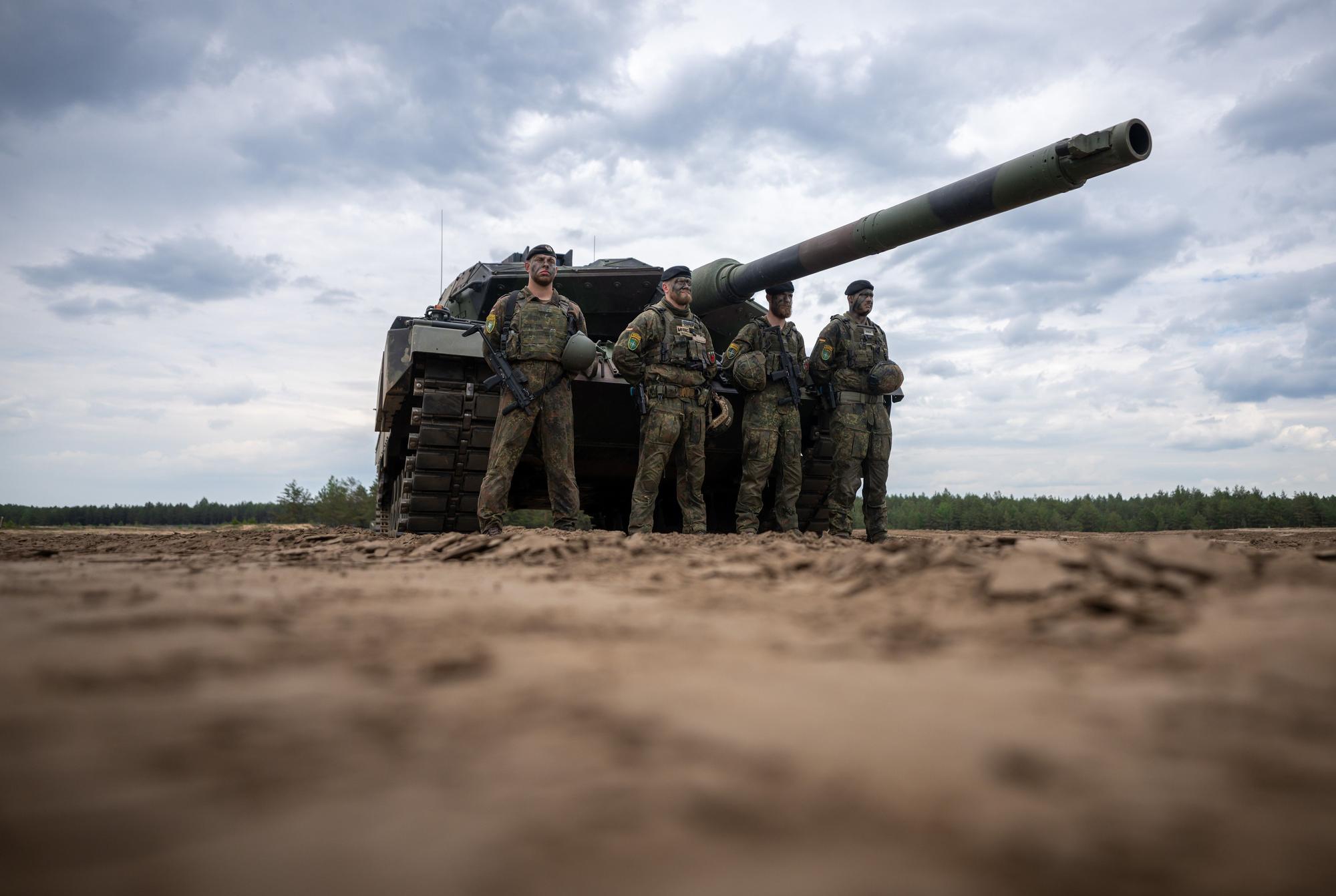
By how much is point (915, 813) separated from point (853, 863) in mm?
109

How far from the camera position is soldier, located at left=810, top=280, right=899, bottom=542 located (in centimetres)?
678

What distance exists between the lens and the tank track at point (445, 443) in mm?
6129

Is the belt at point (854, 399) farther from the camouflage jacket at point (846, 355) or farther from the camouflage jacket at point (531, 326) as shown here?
the camouflage jacket at point (531, 326)

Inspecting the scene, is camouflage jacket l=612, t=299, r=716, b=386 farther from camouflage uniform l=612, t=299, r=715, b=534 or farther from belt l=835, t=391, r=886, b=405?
belt l=835, t=391, r=886, b=405

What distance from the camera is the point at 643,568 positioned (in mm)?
2758

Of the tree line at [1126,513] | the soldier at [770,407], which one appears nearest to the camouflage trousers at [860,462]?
the soldier at [770,407]

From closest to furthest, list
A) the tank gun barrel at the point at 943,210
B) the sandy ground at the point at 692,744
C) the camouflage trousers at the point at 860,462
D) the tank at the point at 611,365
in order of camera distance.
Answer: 1. the sandy ground at the point at 692,744
2. the tank gun barrel at the point at 943,210
3. the tank at the point at 611,365
4. the camouflage trousers at the point at 860,462

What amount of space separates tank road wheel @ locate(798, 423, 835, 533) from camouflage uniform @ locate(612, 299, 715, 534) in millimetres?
1405

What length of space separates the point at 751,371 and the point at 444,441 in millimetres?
2225

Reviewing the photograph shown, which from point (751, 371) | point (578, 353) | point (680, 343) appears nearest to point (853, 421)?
point (751, 371)

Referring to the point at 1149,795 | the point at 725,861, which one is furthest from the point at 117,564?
the point at 1149,795

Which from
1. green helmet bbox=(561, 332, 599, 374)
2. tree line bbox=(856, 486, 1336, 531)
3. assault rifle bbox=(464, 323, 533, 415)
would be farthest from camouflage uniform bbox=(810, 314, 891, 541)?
tree line bbox=(856, 486, 1336, 531)

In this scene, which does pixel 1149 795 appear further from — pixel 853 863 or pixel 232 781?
pixel 232 781

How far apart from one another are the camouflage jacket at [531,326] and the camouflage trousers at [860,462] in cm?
218
